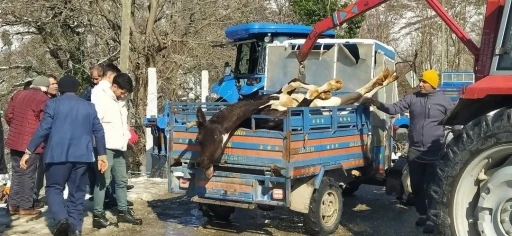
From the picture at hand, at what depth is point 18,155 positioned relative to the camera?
25.5ft

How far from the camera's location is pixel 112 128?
705cm

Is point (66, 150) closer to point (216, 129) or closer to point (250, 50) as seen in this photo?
point (216, 129)

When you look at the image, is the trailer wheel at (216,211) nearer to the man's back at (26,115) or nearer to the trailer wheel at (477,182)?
the man's back at (26,115)

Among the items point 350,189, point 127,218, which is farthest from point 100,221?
point 350,189

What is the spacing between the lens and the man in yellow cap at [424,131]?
282 inches

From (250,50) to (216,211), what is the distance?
521 centimetres

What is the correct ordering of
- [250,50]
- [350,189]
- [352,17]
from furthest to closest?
[250,50] < [350,189] < [352,17]

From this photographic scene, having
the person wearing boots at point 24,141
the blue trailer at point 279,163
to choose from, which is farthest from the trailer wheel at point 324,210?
the person wearing boots at point 24,141

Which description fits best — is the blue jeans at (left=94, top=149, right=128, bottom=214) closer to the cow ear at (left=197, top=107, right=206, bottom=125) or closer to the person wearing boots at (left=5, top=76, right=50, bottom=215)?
the person wearing boots at (left=5, top=76, right=50, bottom=215)

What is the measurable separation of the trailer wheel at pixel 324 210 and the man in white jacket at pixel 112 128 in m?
2.21

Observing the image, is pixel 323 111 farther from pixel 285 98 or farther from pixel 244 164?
pixel 244 164

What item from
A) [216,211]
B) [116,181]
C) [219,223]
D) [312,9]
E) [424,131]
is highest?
[312,9]

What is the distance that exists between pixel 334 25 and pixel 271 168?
3480 millimetres

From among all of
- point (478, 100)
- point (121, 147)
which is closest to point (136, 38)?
point (121, 147)
